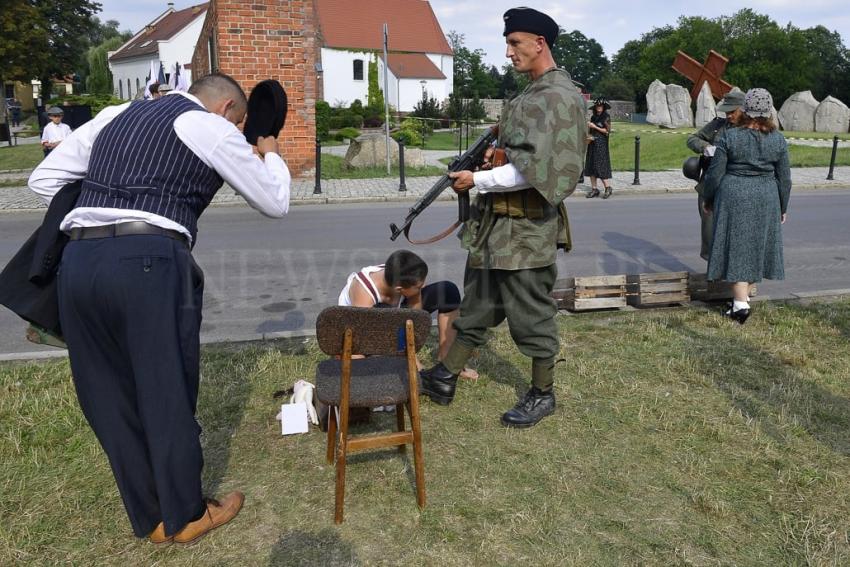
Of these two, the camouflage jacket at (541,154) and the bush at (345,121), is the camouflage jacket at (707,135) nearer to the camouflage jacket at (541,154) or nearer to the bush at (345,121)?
the camouflage jacket at (541,154)

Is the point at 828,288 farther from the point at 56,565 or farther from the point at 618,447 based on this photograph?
the point at 56,565

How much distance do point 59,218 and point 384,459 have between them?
1945 mm

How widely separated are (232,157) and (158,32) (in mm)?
72449

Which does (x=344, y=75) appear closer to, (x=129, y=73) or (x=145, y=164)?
(x=129, y=73)

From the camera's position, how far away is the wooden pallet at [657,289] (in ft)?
20.9

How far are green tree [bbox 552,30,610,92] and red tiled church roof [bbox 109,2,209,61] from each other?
167ft

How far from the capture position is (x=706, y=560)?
9.65 feet

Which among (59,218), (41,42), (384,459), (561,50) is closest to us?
(59,218)

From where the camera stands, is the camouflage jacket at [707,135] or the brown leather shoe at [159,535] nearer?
the brown leather shoe at [159,535]

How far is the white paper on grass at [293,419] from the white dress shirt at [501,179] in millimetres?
1573

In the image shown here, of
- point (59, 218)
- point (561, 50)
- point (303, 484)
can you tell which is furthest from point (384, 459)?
point (561, 50)

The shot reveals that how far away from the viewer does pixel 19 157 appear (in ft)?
74.7

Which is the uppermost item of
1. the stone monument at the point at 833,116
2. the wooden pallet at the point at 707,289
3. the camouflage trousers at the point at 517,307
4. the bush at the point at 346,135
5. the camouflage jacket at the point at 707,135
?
the stone monument at the point at 833,116

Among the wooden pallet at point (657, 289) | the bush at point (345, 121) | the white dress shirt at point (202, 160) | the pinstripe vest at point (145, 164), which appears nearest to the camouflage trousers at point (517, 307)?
the white dress shirt at point (202, 160)
